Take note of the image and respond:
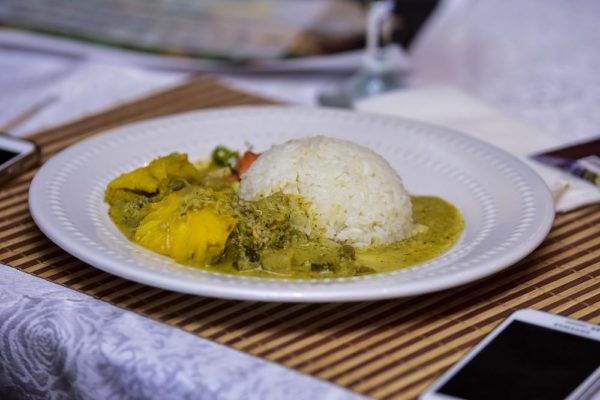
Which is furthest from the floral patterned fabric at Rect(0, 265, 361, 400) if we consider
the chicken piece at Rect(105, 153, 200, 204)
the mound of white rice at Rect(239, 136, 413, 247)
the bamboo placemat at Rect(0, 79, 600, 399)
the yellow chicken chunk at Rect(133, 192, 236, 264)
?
the mound of white rice at Rect(239, 136, 413, 247)

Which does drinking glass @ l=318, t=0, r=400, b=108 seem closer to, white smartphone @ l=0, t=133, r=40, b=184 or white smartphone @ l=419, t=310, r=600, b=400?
white smartphone @ l=0, t=133, r=40, b=184

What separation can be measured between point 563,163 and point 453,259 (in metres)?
0.67

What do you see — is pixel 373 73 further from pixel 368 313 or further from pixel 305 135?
pixel 368 313

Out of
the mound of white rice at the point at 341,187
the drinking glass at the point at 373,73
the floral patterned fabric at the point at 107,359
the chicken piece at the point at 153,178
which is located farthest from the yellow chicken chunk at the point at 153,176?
the drinking glass at the point at 373,73

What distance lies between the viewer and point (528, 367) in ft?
3.90

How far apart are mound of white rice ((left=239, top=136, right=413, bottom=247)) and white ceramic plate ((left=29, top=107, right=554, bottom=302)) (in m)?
0.15

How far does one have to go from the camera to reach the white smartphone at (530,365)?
1.14 meters

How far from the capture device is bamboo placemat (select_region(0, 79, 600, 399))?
1.26 m

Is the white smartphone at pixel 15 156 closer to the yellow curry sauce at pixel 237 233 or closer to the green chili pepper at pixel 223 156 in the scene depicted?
the yellow curry sauce at pixel 237 233

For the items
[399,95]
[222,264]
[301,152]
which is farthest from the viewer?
[399,95]

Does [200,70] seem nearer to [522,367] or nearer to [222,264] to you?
[222,264]

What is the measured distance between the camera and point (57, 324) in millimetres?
1378

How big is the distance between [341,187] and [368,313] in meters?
0.37

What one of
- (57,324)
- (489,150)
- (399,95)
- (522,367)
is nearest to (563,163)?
(489,150)
